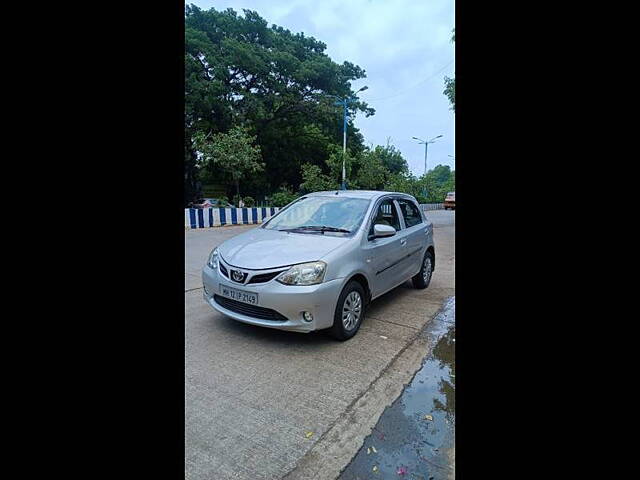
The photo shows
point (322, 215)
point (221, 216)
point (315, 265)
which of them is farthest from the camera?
point (221, 216)

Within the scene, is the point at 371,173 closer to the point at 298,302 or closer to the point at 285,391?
the point at 298,302

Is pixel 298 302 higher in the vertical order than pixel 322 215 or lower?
lower

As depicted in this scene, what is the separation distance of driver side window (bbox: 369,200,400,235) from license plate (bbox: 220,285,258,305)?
153 cm

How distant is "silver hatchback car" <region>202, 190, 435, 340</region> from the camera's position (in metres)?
3.39

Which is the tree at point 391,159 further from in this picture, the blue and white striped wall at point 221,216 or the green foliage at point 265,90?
the blue and white striped wall at point 221,216

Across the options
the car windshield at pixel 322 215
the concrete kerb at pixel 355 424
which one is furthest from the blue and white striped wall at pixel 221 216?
the concrete kerb at pixel 355 424

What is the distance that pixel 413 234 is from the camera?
5.16 metres

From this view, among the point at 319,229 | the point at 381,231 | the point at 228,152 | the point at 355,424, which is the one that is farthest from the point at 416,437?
the point at 228,152

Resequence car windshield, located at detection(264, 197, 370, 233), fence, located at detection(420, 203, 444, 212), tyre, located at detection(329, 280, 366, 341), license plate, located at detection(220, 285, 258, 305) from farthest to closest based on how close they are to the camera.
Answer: fence, located at detection(420, 203, 444, 212) → car windshield, located at detection(264, 197, 370, 233) → tyre, located at detection(329, 280, 366, 341) → license plate, located at detection(220, 285, 258, 305)

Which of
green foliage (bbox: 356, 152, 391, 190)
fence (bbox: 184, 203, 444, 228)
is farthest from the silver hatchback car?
green foliage (bbox: 356, 152, 391, 190)

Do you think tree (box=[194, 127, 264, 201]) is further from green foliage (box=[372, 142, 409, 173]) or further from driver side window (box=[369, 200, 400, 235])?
driver side window (box=[369, 200, 400, 235])

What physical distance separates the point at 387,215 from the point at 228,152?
1712 centimetres
